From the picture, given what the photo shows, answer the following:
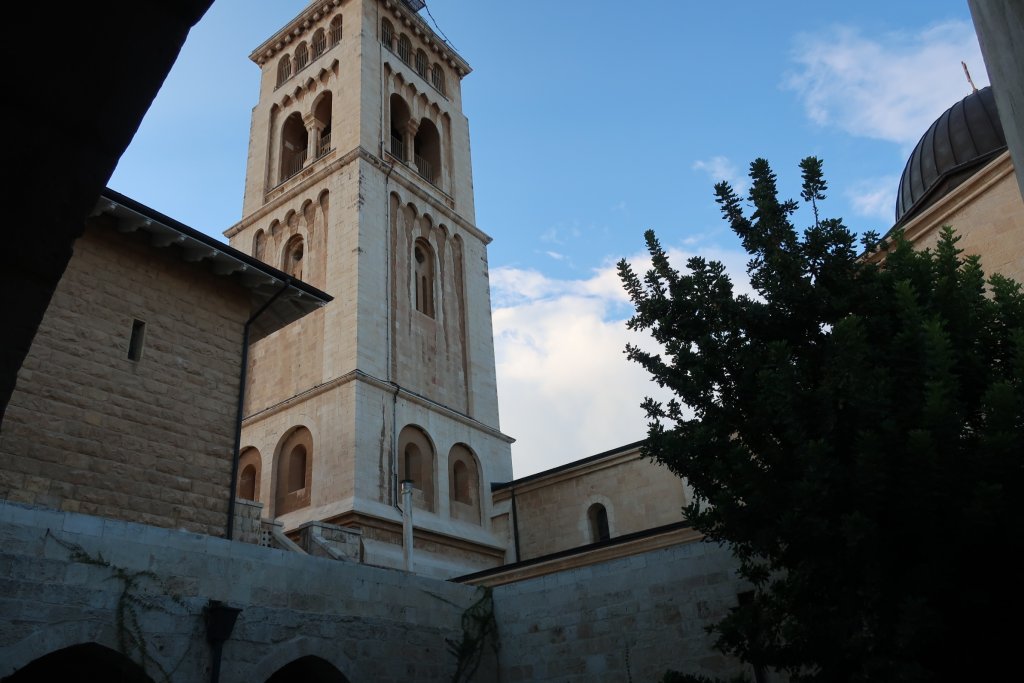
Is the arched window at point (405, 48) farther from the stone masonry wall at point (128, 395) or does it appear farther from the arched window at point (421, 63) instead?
the stone masonry wall at point (128, 395)

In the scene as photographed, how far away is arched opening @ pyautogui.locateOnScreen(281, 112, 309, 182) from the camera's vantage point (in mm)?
31938

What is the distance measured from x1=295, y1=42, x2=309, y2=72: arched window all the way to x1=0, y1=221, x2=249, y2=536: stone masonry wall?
21.8m

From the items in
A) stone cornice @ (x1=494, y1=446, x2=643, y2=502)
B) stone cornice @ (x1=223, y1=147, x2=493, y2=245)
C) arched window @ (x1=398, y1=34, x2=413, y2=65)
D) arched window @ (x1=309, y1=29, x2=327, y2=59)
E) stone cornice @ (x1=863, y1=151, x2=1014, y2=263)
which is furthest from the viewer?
arched window @ (x1=398, y1=34, x2=413, y2=65)

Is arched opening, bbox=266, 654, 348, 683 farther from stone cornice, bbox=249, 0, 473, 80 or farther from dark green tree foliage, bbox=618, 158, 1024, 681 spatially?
stone cornice, bbox=249, 0, 473, 80

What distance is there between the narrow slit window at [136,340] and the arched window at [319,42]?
73.8ft

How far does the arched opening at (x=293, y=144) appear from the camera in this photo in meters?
31.9

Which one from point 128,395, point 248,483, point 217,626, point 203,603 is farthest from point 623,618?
point 248,483

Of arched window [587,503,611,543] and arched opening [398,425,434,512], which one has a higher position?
arched opening [398,425,434,512]

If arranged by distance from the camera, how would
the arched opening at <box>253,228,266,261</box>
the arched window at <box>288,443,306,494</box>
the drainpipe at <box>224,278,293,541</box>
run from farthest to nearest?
the arched opening at <box>253,228,266,261</box>, the arched window at <box>288,443,306,494</box>, the drainpipe at <box>224,278,293,541</box>

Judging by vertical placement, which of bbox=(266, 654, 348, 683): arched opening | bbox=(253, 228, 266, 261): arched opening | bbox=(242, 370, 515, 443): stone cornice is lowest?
bbox=(266, 654, 348, 683): arched opening

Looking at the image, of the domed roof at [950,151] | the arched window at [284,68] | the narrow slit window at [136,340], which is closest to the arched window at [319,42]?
the arched window at [284,68]

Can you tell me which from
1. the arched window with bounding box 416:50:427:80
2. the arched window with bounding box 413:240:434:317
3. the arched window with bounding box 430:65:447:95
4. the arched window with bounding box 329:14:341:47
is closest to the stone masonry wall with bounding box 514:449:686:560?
the arched window with bounding box 413:240:434:317

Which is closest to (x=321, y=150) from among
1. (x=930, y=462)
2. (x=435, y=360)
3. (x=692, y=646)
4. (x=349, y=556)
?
(x=435, y=360)

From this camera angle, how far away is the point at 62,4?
149 cm
